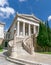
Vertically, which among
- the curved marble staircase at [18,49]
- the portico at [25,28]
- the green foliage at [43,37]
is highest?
the portico at [25,28]

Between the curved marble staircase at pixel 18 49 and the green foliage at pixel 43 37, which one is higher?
the green foliage at pixel 43 37

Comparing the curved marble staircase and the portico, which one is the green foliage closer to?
the curved marble staircase

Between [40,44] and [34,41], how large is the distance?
12.7ft

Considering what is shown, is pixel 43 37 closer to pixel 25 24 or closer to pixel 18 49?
pixel 18 49

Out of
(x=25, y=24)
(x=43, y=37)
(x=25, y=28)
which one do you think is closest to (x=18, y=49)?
(x=43, y=37)

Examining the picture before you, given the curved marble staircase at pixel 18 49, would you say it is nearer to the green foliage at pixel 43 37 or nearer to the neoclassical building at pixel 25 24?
the green foliage at pixel 43 37

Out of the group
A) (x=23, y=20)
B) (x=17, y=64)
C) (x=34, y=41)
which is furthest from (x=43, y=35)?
(x=23, y=20)

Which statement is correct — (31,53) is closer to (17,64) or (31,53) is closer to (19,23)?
(17,64)

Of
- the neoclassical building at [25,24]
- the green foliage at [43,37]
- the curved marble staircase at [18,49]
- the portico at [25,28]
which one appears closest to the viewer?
the curved marble staircase at [18,49]

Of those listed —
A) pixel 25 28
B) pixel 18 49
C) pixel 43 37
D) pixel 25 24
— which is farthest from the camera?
Result: pixel 25 28

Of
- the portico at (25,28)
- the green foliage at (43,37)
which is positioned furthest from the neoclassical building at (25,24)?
the green foliage at (43,37)

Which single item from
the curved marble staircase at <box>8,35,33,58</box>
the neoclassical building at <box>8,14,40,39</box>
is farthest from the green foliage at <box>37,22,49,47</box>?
the neoclassical building at <box>8,14,40,39</box>

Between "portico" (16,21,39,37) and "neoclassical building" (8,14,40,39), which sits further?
"portico" (16,21,39,37)

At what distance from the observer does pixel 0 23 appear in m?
48.2
